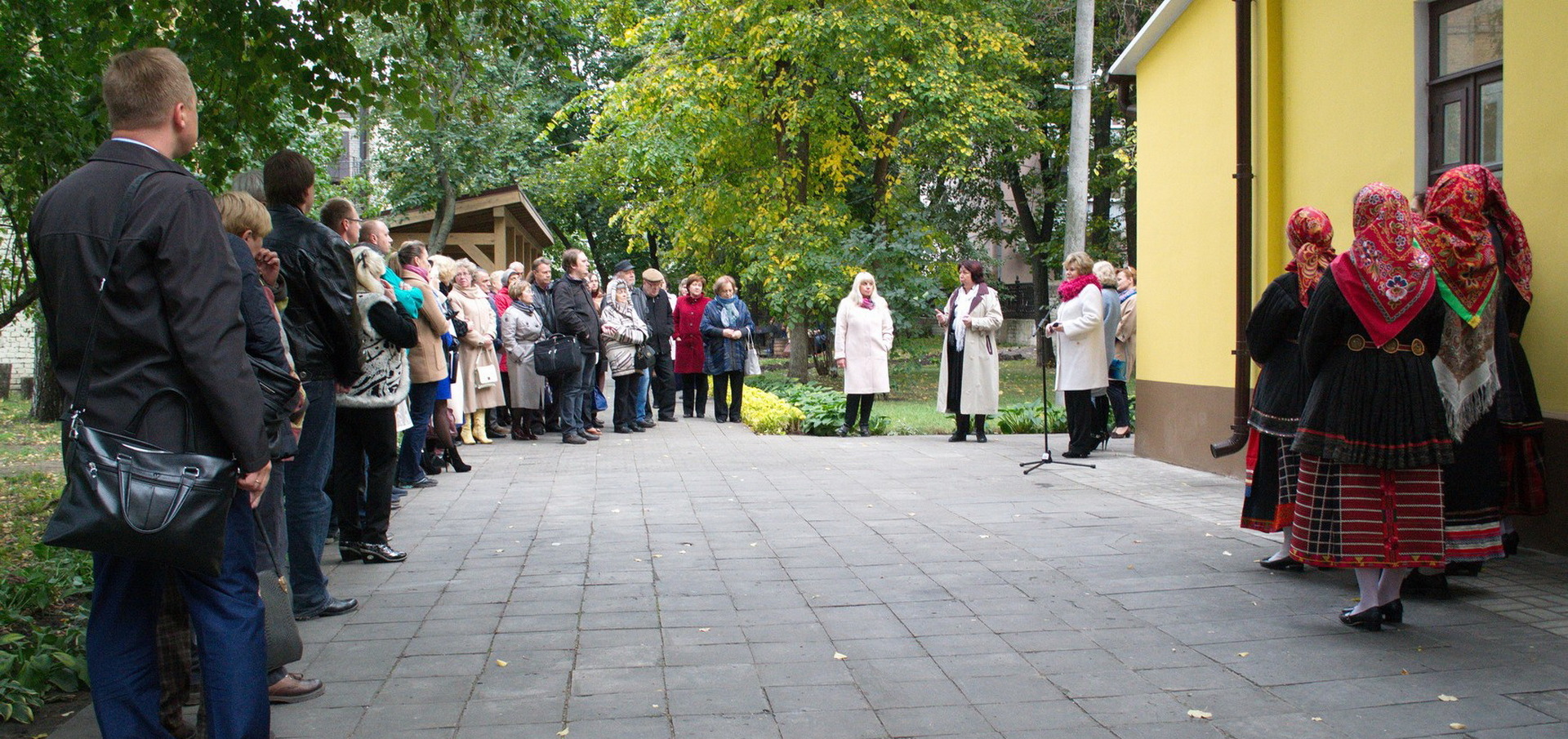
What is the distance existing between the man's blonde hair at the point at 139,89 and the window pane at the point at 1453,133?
22.3 ft

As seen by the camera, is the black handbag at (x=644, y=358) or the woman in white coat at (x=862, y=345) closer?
the woman in white coat at (x=862, y=345)

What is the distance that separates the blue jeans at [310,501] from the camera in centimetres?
510

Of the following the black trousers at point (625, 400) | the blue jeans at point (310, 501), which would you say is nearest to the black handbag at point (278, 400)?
the blue jeans at point (310, 501)

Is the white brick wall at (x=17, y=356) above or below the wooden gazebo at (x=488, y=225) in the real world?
Result: below

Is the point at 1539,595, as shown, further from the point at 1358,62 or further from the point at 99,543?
the point at 99,543

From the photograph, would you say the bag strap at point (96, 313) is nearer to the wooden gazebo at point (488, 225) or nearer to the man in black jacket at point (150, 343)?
the man in black jacket at point (150, 343)

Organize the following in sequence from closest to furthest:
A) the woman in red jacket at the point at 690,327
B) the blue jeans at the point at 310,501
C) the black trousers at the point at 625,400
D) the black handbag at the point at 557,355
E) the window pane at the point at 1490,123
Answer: the blue jeans at the point at 310,501 < the window pane at the point at 1490,123 < the black handbag at the point at 557,355 < the black trousers at the point at 625,400 < the woman in red jacket at the point at 690,327

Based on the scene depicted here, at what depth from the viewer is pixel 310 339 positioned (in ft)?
16.6

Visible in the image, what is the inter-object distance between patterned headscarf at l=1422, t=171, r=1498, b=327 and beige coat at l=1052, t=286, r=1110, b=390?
5.31 meters

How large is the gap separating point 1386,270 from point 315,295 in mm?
4489

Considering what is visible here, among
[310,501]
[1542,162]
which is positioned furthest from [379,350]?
[1542,162]

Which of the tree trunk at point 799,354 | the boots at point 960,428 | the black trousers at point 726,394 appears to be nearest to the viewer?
the boots at point 960,428

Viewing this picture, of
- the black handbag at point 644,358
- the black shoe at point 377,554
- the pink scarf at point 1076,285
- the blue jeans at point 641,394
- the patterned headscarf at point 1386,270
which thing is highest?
the pink scarf at point 1076,285

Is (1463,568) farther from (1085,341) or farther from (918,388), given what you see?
(918,388)
